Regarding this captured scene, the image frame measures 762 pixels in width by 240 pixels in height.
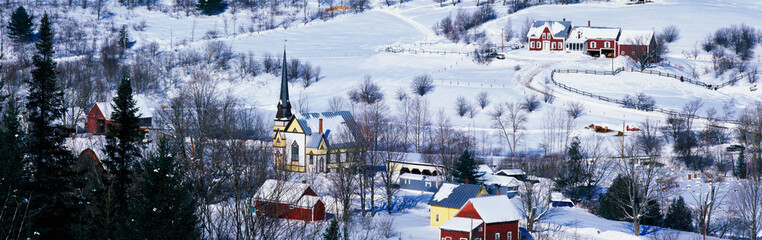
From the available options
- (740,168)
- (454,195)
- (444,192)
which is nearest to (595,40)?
(740,168)

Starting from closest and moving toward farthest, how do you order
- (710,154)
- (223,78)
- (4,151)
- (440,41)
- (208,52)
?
1. (4,151)
2. (710,154)
3. (223,78)
4. (208,52)
5. (440,41)

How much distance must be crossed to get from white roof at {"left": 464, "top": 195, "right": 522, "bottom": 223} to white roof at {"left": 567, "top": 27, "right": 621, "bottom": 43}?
1940 inches

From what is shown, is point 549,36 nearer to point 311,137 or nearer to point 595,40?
point 595,40

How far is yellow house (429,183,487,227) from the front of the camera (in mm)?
44625

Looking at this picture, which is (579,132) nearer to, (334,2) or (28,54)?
(28,54)

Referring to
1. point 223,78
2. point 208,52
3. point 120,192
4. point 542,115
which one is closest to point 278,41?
point 208,52

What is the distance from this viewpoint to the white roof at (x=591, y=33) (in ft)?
293

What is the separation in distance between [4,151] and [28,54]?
72.2 meters

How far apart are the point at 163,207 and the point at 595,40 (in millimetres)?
73728

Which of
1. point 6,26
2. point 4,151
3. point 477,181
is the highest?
point 6,26

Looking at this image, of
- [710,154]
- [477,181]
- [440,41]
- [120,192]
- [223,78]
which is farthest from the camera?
[440,41]

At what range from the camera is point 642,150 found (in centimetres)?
6259

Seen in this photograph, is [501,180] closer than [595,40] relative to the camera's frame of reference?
Yes

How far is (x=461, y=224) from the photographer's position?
139 ft
